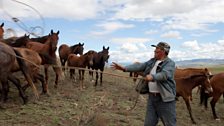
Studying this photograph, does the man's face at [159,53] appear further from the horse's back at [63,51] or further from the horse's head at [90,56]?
the horse's back at [63,51]

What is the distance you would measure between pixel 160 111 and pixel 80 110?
12.8 feet

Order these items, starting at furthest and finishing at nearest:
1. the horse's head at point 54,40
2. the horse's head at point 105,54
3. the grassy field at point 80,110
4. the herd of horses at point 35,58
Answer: the horse's head at point 105,54 < the horse's head at point 54,40 < the herd of horses at point 35,58 < the grassy field at point 80,110

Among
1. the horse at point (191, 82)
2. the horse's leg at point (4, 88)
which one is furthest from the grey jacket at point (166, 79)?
the horse at point (191, 82)

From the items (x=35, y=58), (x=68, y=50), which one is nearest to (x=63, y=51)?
(x=68, y=50)

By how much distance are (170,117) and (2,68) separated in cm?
449

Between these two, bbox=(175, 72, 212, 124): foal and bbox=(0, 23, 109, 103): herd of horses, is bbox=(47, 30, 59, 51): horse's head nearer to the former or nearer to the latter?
bbox=(0, 23, 109, 103): herd of horses

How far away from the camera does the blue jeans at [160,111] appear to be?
22.5 ft

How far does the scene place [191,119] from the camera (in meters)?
11.9

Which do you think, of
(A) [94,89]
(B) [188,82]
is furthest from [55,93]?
(B) [188,82]

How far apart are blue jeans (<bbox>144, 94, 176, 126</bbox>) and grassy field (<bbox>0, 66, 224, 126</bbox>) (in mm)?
2270

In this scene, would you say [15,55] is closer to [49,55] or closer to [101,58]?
[49,55]

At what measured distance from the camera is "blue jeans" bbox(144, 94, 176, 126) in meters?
6.85

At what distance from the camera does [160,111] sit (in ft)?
22.7

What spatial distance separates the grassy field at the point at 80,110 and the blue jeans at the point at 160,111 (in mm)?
2270
